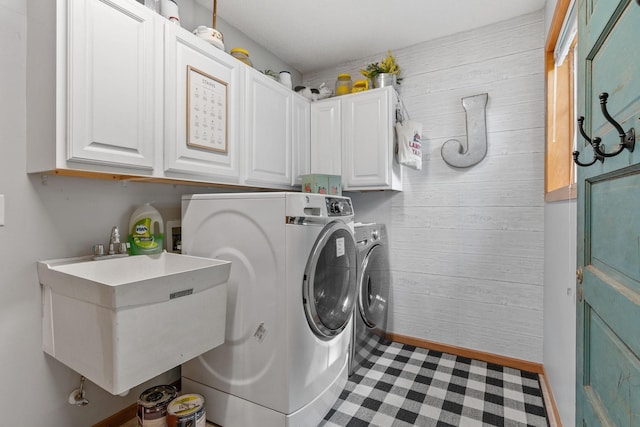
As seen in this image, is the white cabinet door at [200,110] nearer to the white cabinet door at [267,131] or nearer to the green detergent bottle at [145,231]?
the white cabinet door at [267,131]

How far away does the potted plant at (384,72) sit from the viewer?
245 centimetres

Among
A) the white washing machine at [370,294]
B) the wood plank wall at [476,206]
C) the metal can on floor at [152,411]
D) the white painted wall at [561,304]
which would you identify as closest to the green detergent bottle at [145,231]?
the metal can on floor at [152,411]

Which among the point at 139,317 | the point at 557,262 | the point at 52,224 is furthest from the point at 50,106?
the point at 557,262

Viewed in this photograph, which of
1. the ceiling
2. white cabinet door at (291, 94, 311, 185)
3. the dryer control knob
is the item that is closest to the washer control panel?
the dryer control knob

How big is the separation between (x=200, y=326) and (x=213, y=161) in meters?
0.88

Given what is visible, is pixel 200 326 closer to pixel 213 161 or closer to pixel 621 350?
pixel 213 161

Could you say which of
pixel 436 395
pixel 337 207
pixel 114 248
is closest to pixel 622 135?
pixel 337 207

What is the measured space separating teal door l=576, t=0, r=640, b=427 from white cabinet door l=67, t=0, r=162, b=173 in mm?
1605

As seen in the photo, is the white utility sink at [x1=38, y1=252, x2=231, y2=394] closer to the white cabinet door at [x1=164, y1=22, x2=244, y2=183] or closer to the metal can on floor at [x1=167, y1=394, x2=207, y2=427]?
the metal can on floor at [x1=167, y1=394, x2=207, y2=427]

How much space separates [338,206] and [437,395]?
1286mm

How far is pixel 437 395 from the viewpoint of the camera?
1.89 metres

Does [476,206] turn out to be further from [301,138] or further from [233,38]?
[233,38]

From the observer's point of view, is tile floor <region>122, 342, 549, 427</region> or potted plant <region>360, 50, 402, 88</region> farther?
potted plant <region>360, 50, 402, 88</region>

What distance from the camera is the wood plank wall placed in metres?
2.19
